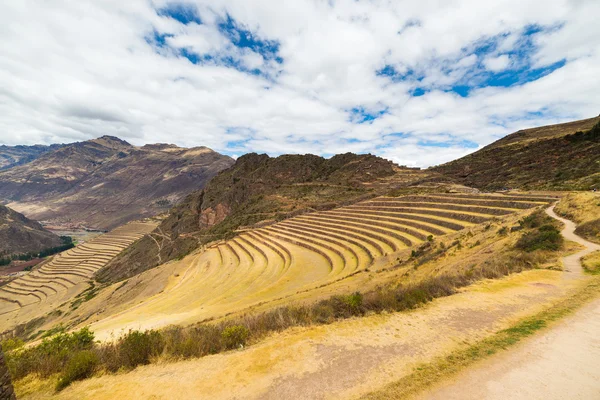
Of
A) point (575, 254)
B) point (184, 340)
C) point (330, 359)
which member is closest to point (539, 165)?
point (575, 254)

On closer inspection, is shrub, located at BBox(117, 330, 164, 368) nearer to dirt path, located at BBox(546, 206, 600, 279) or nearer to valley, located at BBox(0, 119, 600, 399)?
valley, located at BBox(0, 119, 600, 399)

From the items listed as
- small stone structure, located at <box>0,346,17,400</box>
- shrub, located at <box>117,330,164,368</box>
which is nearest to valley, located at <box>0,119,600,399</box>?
shrub, located at <box>117,330,164,368</box>

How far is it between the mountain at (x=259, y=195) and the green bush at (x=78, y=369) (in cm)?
4075

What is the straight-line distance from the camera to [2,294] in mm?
71938

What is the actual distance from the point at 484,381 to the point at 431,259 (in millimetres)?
10549

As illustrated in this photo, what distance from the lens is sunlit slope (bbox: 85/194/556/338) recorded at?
624 inches

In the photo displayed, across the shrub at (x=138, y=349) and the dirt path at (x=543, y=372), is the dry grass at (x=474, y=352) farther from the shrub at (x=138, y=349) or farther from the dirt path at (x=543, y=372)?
the shrub at (x=138, y=349)

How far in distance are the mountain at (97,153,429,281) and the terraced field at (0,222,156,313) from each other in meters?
11.5

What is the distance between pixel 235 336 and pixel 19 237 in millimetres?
203954

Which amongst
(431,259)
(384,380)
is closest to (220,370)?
(384,380)

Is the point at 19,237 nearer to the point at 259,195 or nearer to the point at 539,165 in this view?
the point at 259,195

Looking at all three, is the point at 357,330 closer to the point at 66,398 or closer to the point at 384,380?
the point at 384,380

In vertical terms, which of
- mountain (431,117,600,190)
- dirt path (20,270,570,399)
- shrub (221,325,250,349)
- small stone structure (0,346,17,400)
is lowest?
dirt path (20,270,570,399)

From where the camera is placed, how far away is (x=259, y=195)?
232 ft
